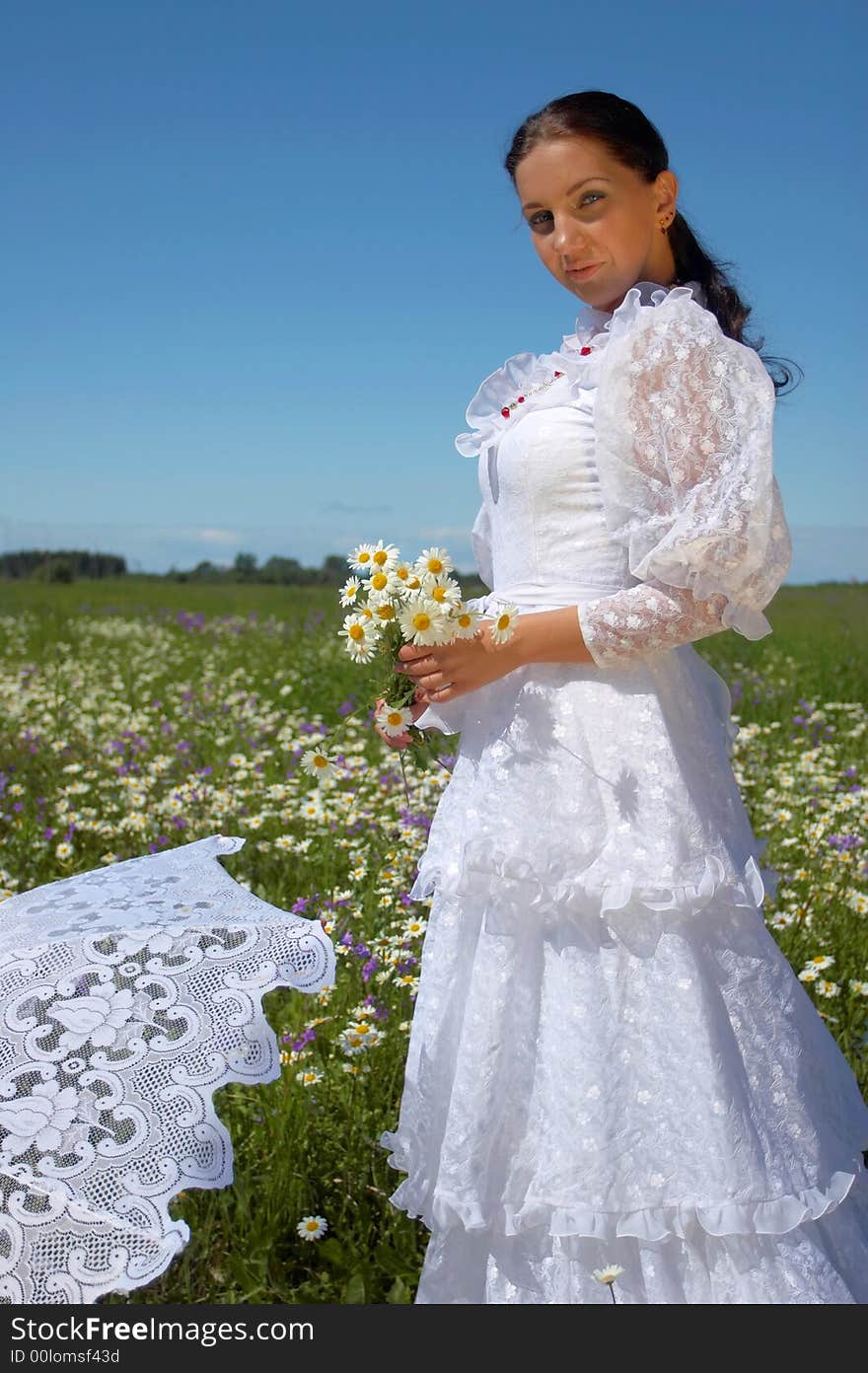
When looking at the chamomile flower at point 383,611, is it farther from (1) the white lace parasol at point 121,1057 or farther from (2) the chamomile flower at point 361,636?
(1) the white lace parasol at point 121,1057

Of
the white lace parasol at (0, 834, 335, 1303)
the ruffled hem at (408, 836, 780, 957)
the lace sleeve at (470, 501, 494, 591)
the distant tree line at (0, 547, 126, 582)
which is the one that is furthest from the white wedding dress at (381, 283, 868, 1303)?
the distant tree line at (0, 547, 126, 582)

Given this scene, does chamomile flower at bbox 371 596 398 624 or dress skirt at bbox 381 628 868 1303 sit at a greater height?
chamomile flower at bbox 371 596 398 624

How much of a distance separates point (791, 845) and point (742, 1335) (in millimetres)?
2644

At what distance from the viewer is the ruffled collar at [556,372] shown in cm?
206

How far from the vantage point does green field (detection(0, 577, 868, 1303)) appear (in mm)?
2574

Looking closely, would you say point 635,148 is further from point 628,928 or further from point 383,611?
point 628,928

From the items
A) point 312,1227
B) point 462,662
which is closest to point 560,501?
point 462,662

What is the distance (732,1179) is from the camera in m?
1.87

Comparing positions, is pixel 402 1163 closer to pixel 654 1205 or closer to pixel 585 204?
pixel 654 1205

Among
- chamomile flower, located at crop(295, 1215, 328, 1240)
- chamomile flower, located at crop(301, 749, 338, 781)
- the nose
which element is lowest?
chamomile flower, located at crop(295, 1215, 328, 1240)

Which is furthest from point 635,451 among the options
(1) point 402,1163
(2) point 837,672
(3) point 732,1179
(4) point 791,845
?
(2) point 837,672

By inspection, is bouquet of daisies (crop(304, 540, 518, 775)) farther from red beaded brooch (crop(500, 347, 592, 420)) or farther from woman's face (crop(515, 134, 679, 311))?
woman's face (crop(515, 134, 679, 311))

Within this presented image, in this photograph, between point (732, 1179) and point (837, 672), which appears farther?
point (837, 672)

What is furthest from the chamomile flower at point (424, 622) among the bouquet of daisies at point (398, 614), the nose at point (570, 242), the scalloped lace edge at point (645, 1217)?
the scalloped lace edge at point (645, 1217)
